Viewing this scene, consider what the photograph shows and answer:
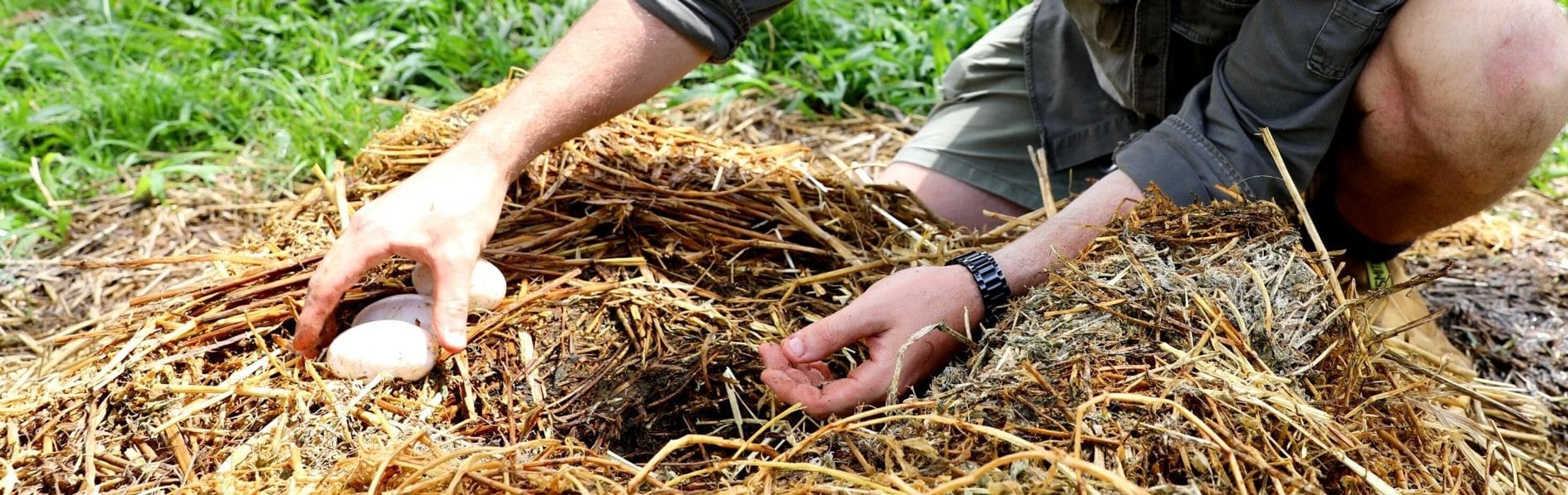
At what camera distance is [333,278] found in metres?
1.89

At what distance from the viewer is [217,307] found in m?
2.04

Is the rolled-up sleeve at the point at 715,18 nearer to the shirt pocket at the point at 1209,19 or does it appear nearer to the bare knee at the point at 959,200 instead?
the bare knee at the point at 959,200

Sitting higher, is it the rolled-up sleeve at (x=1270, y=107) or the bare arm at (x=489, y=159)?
the rolled-up sleeve at (x=1270, y=107)

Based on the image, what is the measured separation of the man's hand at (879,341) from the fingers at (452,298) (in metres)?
0.52

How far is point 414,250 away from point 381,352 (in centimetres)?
18

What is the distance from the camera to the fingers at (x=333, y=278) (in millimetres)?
1895

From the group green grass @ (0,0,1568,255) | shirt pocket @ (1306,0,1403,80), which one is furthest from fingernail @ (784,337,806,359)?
green grass @ (0,0,1568,255)

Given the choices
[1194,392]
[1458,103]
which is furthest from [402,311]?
[1458,103]

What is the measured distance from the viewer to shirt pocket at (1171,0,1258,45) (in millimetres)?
2271

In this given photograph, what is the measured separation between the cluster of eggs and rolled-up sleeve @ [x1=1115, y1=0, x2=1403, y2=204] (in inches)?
52.8

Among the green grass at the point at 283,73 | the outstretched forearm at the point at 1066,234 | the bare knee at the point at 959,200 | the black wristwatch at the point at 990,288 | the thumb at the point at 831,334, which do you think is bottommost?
the green grass at the point at 283,73

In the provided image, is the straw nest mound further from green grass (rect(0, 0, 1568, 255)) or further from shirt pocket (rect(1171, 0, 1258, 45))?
green grass (rect(0, 0, 1568, 255))

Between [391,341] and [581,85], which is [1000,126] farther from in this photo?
[391,341]

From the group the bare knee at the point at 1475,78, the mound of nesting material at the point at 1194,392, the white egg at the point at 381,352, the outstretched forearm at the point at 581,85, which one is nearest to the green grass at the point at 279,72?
the outstretched forearm at the point at 581,85
